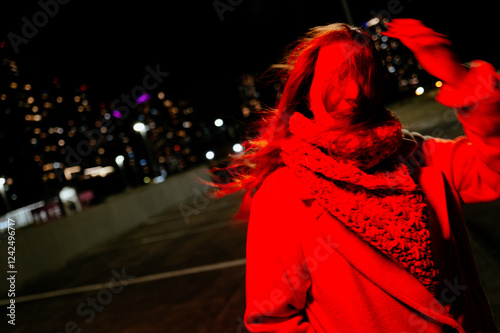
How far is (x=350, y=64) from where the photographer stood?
1077 mm

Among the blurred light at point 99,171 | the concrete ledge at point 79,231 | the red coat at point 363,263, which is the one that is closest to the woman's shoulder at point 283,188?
the red coat at point 363,263

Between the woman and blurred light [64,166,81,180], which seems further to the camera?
blurred light [64,166,81,180]

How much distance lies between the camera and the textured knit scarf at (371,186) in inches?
39.2

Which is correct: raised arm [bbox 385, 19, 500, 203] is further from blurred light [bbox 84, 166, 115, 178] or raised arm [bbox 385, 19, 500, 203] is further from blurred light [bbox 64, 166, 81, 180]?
blurred light [bbox 84, 166, 115, 178]

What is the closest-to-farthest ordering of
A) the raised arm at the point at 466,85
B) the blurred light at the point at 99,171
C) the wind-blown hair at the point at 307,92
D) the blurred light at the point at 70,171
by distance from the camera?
the raised arm at the point at 466,85
the wind-blown hair at the point at 307,92
the blurred light at the point at 70,171
the blurred light at the point at 99,171

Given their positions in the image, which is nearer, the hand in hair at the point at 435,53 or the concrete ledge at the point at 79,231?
the hand in hair at the point at 435,53

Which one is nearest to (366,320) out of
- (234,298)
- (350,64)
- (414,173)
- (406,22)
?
(414,173)

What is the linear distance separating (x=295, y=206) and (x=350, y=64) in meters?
0.50

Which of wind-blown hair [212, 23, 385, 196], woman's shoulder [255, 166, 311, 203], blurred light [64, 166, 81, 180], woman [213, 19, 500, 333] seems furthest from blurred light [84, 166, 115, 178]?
woman [213, 19, 500, 333]

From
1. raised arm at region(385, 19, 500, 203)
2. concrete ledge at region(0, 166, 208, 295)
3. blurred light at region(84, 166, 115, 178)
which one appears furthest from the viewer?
blurred light at region(84, 166, 115, 178)

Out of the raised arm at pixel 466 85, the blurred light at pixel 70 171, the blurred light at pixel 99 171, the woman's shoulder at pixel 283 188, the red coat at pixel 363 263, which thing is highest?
the raised arm at pixel 466 85

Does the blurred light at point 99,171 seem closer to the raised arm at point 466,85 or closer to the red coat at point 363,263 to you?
the red coat at point 363,263

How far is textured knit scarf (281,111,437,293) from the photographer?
3.27 ft

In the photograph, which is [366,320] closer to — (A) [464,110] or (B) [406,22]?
(A) [464,110]
